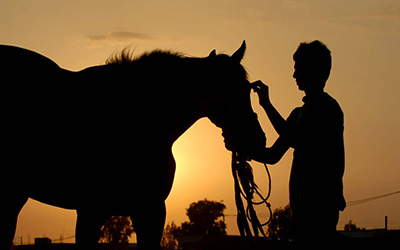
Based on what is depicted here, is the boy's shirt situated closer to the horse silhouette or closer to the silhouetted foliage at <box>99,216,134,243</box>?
the horse silhouette

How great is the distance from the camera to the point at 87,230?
5930mm

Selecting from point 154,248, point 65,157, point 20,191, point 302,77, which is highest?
point 302,77

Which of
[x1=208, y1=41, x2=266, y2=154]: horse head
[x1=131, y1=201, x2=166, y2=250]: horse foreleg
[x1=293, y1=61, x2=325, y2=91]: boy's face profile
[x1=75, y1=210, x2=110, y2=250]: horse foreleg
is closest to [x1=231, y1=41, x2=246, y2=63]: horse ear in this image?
[x1=208, y1=41, x2=266, y2=154]: horse head

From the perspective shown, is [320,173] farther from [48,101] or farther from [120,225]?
[120,225]

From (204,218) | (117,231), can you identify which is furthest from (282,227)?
(204,218)

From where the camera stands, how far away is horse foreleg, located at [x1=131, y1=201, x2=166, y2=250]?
239 inches

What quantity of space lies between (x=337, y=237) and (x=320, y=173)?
1.78 ft

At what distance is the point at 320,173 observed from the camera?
16.5ft

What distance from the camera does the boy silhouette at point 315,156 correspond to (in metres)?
4.96

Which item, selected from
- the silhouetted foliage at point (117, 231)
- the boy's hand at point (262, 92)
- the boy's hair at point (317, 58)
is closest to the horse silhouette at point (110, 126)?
the boy's hand at point (262, 92)

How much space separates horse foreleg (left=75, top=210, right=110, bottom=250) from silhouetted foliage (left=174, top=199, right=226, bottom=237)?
11541 cm

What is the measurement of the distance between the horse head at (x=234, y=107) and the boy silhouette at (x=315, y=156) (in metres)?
1.09

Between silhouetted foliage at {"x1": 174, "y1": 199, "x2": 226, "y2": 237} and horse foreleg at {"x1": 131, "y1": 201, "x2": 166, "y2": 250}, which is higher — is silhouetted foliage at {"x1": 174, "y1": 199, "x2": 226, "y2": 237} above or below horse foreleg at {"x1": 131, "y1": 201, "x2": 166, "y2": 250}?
above

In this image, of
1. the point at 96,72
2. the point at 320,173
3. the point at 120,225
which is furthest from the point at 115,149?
the point at 120,225
